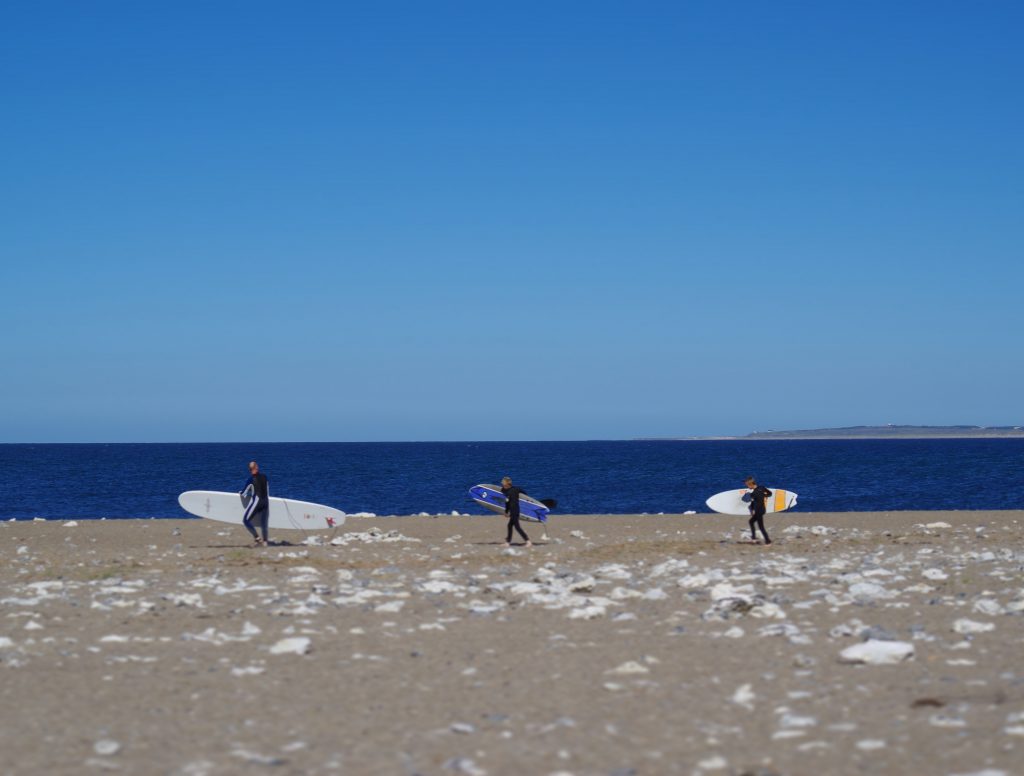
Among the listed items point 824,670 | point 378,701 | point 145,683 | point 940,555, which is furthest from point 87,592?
point 940,555

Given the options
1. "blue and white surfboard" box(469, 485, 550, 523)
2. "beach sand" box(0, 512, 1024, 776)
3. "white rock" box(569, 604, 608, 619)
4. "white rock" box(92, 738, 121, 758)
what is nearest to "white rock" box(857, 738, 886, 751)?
"beach sand" box(0, 512, 1024, 776)

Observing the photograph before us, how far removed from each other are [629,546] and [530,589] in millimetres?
10360

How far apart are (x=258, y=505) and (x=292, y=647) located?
46.3 feet

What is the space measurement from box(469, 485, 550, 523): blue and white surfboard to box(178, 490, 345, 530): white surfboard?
16.0 ft

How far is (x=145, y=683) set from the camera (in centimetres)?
979

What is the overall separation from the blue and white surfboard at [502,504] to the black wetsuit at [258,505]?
312 inches

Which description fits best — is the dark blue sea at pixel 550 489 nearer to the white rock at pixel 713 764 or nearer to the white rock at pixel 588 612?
the white rock at pixel 588 612

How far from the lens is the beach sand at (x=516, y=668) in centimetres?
743

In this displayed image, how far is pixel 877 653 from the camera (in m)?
10.1

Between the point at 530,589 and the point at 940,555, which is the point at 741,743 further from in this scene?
the point at 940,555

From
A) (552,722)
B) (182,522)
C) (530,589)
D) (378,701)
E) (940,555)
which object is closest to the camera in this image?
(552,722)

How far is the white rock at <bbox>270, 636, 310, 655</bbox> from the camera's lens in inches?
432

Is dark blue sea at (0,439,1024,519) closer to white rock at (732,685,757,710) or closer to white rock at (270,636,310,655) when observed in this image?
white rock at (270,636,310,655)

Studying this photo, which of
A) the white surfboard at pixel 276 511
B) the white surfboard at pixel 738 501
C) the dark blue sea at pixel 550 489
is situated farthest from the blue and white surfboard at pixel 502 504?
the dark blue sea at pixel 550 489
